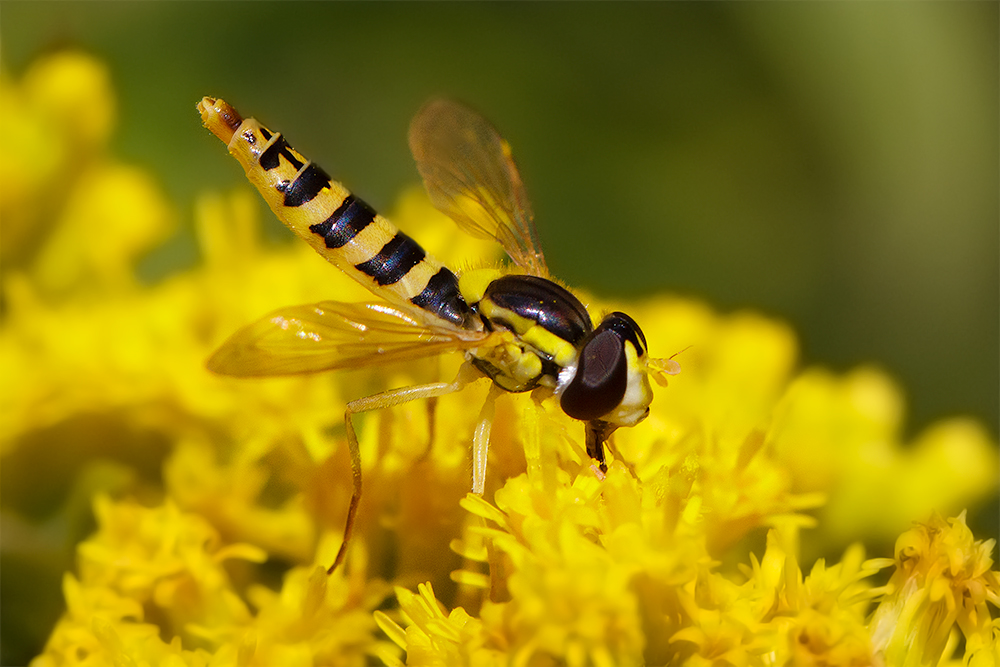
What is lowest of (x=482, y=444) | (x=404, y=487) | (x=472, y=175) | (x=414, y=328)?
(x=404, y=487)

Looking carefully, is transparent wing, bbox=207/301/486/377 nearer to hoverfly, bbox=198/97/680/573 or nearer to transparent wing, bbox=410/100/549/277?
hoverfly, bbox=198/97/680/573

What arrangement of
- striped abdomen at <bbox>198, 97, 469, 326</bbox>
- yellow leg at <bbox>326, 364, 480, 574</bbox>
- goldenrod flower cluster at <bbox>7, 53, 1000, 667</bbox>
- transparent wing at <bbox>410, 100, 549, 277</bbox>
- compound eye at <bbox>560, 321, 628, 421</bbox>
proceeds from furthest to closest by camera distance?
transparent wing at <bbox>410, 100, 549, 277</bbox>, striped abdomen at <bbox>198, 97, 469, 326</bbox>, yellow leg at <bbox>326, 364, 480, 574</bbox>, compound eye at <bbox>560, 321, 628, 421</bbox>, goldenrod flower cluster at <bbox>7, 53, 1000, 667</bbox>

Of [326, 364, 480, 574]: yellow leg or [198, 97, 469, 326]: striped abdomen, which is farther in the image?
[198, 97, 469, 326]: striped abdomen

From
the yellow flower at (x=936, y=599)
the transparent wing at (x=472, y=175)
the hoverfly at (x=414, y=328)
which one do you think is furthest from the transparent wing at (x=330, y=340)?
the yellow flower at (x=936, y=599)

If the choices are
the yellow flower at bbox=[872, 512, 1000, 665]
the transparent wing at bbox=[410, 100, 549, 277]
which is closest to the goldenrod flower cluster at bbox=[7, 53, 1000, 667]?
the yellow flower at bbox=[872, 512, 1000, 665]

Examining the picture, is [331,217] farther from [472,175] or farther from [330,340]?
[472,175]

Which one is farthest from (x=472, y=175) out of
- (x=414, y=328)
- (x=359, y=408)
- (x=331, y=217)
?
(x=359, y=408)

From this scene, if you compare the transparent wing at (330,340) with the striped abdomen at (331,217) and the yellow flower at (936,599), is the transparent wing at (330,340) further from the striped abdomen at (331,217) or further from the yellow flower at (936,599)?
the yellow flower at (936,599)
